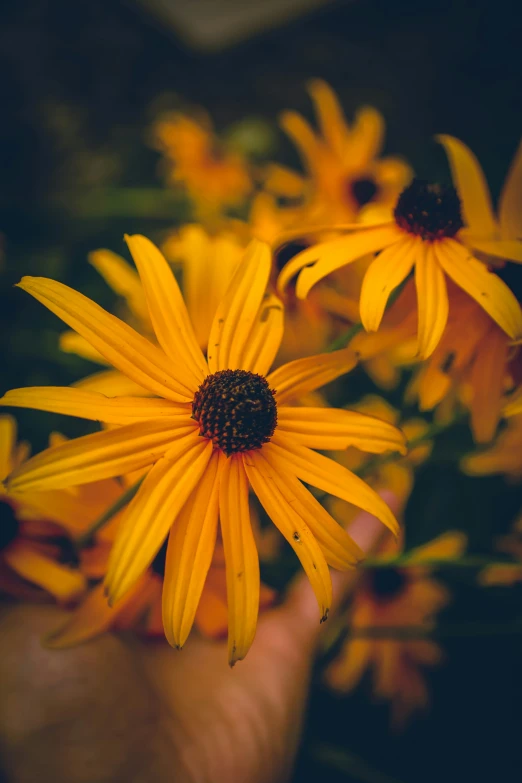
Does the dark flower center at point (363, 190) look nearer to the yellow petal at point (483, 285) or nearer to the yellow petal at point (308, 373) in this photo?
the yellow petal at point (483, 285)

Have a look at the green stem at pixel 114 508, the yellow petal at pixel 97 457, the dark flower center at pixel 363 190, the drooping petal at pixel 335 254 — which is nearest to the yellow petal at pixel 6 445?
the green stem at pixel 114 508

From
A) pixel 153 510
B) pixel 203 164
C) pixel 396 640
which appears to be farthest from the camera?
pixel 203 164

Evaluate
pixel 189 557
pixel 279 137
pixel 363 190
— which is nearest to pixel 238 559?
pixel 189 557

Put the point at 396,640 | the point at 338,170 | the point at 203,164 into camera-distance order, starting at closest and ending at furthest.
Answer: the point at 396,640 < the point at 338,170 < the point at 203,164

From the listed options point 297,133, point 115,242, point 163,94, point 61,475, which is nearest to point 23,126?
point 115,242

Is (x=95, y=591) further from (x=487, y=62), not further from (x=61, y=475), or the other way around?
(x=487, y=62)

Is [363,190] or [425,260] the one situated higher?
[363,190]

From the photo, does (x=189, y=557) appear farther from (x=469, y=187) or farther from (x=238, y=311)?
(x=469, y=187)

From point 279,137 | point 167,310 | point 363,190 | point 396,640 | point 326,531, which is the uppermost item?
point 279,137
